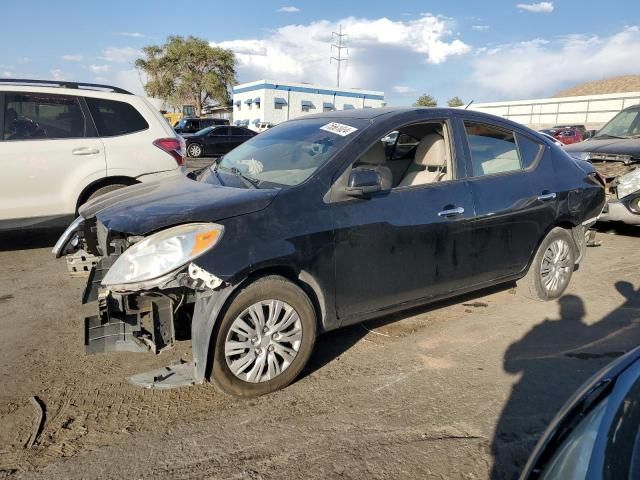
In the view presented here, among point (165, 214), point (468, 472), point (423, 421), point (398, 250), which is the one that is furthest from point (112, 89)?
point (468, 472)

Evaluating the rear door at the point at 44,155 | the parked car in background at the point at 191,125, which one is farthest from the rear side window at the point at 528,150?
the parked car in background at the point at 191,125

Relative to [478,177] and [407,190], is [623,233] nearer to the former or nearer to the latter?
[478,177]

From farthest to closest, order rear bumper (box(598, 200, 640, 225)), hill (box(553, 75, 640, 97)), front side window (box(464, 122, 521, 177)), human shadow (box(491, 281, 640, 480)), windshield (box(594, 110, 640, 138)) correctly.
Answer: hill (box(553, 75, 640, 97)), windshield (box(594, 110, 640, 138)), rear bumper (box(598, 200, 640, 225)), front side window (box(464, 122, 521, 177)), human shadow (box(491, 281, 640, 480))

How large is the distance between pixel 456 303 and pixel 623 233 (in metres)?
4.80

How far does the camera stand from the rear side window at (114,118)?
6355 millimetres

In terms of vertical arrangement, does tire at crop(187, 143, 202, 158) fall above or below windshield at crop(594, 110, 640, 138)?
below

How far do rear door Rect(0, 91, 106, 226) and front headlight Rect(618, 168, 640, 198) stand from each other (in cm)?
688

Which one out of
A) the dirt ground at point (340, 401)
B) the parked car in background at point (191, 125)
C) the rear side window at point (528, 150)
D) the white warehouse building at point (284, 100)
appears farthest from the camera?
the white warehouse building at point (284, 100)

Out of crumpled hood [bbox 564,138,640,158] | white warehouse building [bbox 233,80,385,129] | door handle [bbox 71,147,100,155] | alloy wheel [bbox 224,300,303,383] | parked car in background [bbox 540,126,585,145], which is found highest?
white warehouse building [bbox 233,80,385,129]

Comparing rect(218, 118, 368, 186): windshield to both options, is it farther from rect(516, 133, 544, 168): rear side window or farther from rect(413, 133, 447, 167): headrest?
rect(516, 133, 544, 168): rear side window

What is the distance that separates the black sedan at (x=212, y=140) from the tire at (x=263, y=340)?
20375 mm

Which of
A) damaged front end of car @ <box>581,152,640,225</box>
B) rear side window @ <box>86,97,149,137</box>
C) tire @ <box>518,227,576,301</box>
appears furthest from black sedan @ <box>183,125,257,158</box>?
tire @ <box>518,227,576,301</box>

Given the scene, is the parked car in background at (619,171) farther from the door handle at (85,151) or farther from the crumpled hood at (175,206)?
the door handle at (85,151)

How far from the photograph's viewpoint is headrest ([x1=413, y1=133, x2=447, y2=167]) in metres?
4.32
